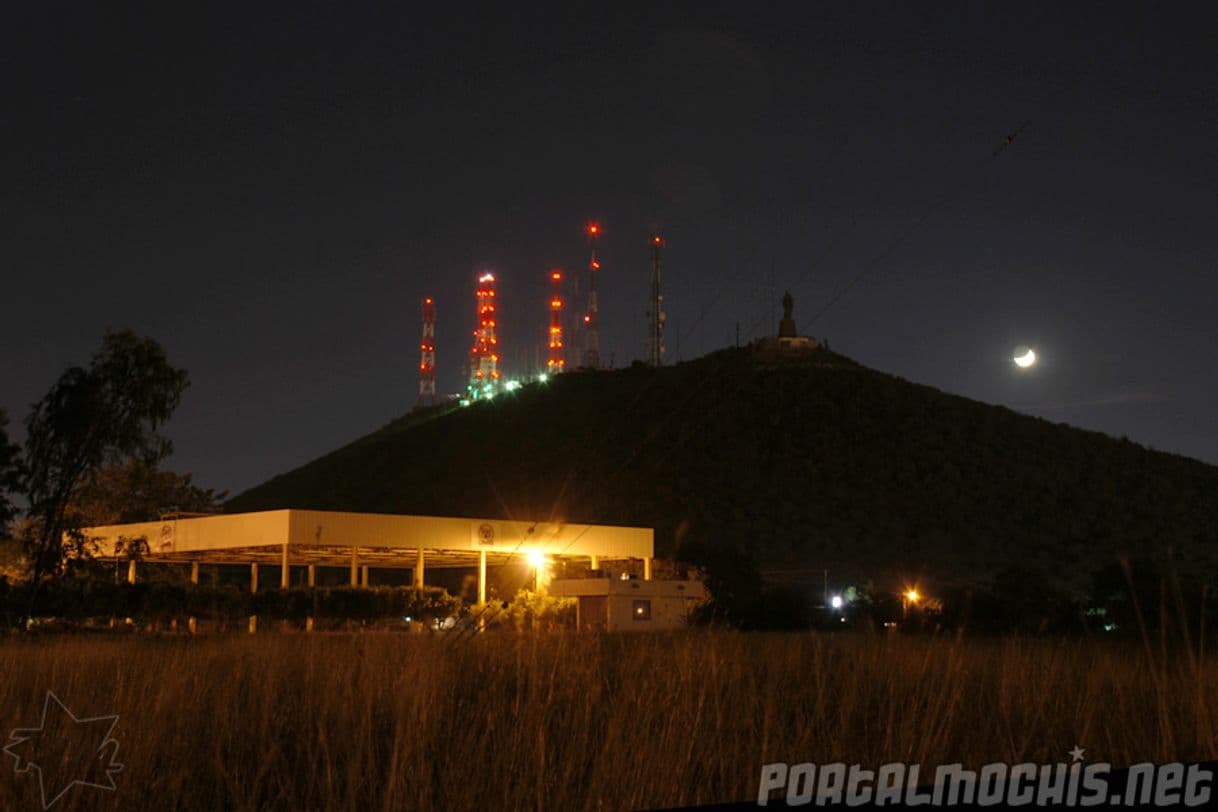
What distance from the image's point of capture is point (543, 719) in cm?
595

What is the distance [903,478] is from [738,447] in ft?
38.0

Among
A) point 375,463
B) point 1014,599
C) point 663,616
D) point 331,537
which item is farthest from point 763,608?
point 375,463

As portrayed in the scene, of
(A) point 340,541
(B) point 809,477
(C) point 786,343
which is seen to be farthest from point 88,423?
(C) point 786,343

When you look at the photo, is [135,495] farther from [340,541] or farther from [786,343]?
[786,343]

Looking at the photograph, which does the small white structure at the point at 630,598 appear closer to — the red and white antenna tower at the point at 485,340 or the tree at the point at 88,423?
the tree at the point at 88,423

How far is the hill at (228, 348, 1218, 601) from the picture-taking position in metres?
59.8

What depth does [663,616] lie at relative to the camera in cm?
3431

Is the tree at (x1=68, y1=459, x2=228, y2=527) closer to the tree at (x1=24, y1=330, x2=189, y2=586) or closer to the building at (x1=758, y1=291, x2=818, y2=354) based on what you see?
the tree at (x1=24, y1=330, x2=189, y2=586)

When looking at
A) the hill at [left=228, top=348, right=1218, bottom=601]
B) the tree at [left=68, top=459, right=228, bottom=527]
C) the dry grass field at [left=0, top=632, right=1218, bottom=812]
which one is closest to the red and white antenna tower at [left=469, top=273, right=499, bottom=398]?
the hill at [left=228, top=348, right=1218, bottom=601]

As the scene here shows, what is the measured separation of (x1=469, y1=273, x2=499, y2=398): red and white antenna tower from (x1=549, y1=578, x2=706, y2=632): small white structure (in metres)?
75.3

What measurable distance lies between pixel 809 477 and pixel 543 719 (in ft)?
→ 220

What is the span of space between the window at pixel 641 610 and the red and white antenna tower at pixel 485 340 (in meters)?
76.8

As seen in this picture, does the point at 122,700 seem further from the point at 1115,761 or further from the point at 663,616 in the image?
the point at 663,616

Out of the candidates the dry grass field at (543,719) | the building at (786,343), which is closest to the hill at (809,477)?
the building at (786,343)
